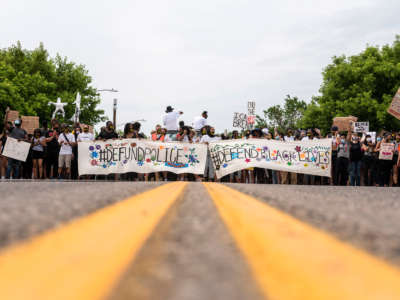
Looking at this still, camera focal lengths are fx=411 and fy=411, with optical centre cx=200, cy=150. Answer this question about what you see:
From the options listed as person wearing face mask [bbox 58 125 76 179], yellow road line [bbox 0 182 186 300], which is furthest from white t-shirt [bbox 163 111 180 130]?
yellow road line [bbox 0 182 186 300]

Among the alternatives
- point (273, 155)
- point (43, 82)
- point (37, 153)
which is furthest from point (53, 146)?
point (43, 82)

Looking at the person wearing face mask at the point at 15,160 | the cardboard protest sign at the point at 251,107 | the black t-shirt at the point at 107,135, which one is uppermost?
the cardboard protest sign at the point at 251,107

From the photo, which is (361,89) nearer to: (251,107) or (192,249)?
(251,107)

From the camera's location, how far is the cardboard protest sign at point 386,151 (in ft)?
47.8

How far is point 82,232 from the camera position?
4.59 feet

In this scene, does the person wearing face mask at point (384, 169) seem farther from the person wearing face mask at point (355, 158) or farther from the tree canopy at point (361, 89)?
the tree canopy at point (361, 89)

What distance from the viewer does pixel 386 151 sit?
1466 cm

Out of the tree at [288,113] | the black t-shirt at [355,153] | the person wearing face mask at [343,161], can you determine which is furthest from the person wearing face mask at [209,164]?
the tree at [288,113]

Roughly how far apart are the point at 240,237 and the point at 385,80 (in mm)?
52293

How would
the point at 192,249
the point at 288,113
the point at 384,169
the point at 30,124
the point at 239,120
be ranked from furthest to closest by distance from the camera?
1. the point at 288,113
2. the point at 239,120
3. the point at 30,124
4. the point at 384,169
5. the point at 192,249

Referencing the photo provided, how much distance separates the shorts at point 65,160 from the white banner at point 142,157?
0.45 m

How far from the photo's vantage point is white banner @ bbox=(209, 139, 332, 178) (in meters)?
13.6

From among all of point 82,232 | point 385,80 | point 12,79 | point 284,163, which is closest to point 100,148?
point 284,163

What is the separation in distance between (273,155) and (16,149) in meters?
8.68
